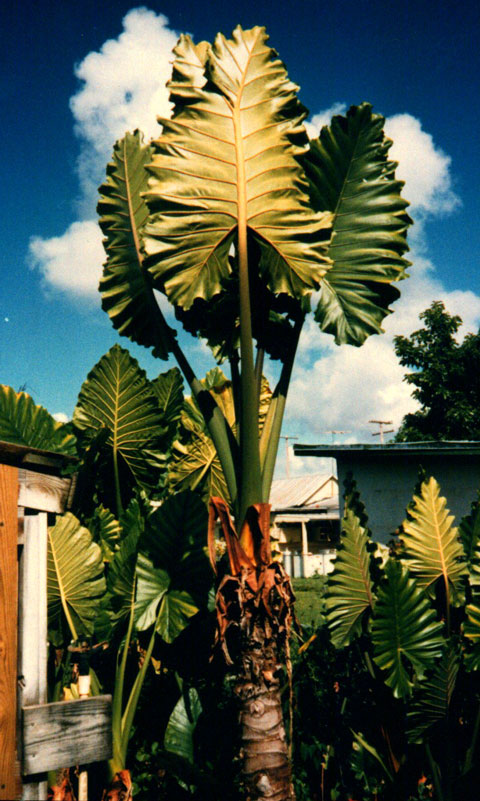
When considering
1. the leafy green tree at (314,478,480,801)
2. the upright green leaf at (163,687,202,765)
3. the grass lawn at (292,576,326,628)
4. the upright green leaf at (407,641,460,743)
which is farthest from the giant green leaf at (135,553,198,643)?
the grass lawn at (292,576,326,628)

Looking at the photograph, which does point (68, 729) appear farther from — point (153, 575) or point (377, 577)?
point (377, 577)

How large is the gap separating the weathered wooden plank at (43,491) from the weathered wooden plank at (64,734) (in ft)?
2.39

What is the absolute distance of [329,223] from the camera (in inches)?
144

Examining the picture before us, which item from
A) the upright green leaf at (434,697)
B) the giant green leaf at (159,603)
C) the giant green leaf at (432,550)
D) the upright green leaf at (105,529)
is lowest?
the upright green leaf at (434,697)

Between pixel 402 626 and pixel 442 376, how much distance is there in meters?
16.0

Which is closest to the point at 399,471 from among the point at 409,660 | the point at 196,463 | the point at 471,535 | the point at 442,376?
the point at 196,463

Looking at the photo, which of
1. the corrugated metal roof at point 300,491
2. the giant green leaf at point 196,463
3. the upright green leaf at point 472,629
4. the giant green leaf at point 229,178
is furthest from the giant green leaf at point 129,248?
the corrugated metal roof at point 300,491

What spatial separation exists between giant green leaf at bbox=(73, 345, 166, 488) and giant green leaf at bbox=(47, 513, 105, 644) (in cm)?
82

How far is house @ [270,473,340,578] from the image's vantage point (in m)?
20.1

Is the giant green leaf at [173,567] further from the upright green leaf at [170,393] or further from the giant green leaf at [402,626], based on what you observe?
the upright green leaf at [170,393]

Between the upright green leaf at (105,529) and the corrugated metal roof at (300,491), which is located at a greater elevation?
the corrugated metal roof at (300,491)

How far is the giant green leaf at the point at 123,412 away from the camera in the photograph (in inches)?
192

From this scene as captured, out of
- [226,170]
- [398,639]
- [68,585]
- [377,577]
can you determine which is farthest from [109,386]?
[398,639]

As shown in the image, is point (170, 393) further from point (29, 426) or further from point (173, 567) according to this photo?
point (173, 567)
